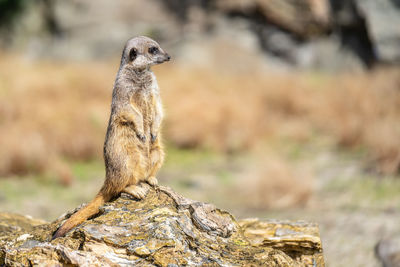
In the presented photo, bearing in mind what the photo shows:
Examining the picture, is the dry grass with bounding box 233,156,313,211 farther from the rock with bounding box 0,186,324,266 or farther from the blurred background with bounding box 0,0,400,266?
the rock with bounding box 0,186,324,266

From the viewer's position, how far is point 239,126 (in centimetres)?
1018

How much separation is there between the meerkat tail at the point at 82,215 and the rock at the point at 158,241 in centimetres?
5

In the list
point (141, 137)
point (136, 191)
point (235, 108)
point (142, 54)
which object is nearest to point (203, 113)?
point (235, 108)

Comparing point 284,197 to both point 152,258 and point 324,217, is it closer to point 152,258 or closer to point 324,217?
point 324,217

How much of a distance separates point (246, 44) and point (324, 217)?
1298cm

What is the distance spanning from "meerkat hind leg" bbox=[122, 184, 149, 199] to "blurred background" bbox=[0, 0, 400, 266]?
2305 mm

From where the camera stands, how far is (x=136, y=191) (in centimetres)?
314

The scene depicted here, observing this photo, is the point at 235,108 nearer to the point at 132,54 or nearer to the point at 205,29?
the point at 132,54

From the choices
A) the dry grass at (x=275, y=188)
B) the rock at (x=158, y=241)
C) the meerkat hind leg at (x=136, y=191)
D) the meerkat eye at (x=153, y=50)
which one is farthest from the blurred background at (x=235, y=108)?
the meerkat eye at (x=153, y=50)

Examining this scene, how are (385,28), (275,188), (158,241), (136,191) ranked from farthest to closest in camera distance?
(385,28) < (275,188) < (136,191) < (158,241)

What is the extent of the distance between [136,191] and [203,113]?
735cm

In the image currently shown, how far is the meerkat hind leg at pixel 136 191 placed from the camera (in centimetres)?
312

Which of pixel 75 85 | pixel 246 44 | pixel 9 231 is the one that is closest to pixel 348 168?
pixel 9 231

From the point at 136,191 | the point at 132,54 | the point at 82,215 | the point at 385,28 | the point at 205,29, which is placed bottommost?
the point at 82,215
